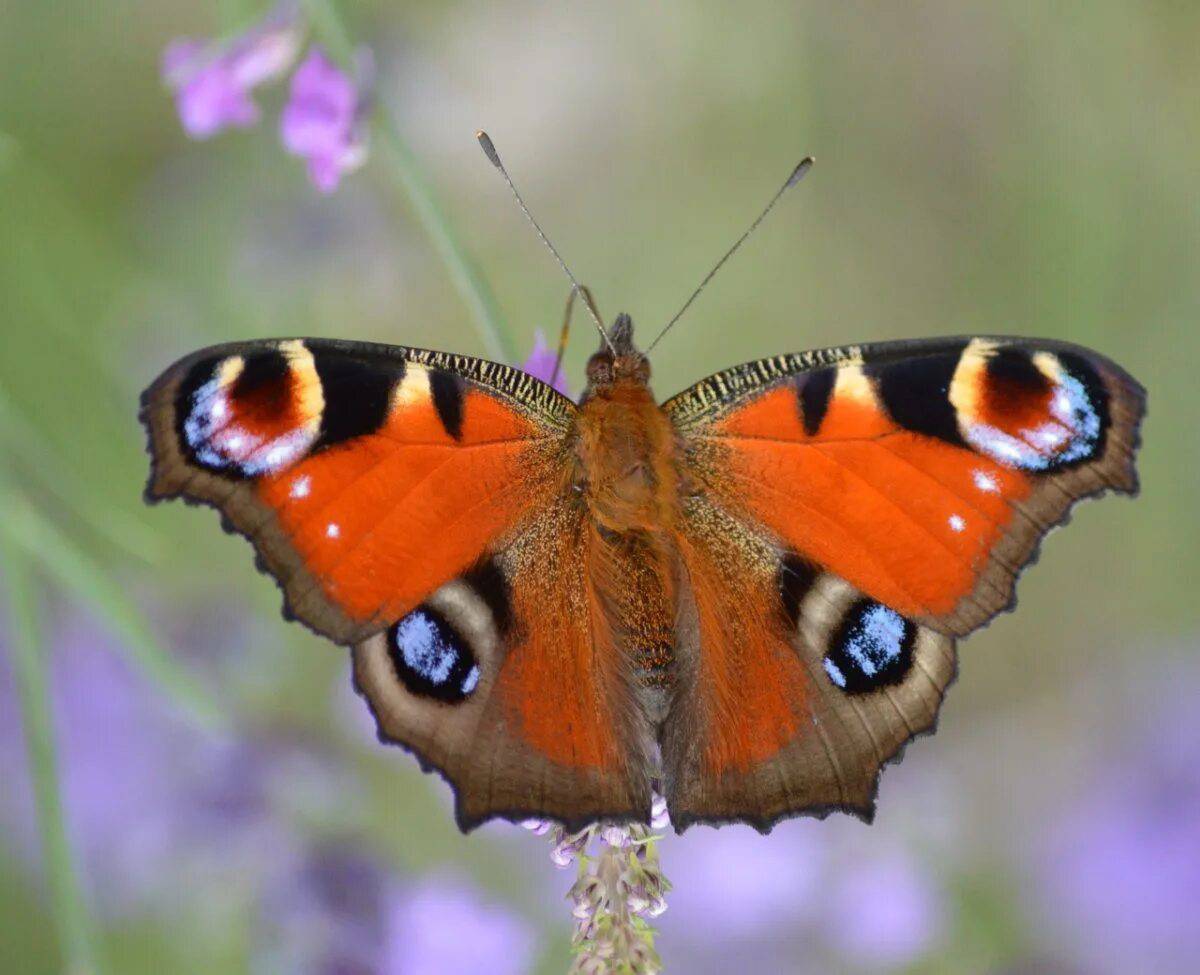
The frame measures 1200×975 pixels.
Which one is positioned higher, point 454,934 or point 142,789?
point 142,789

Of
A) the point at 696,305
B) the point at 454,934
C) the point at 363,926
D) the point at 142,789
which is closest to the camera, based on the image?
the point at 363,926

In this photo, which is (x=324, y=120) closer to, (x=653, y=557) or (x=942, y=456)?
(x=653, y=557)

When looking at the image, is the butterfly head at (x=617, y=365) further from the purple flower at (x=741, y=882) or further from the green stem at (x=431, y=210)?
the purple flower at (x=741, y=882)

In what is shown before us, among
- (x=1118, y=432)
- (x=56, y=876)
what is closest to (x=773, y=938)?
(x=56, y=876)

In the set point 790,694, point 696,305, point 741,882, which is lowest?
point 741,882

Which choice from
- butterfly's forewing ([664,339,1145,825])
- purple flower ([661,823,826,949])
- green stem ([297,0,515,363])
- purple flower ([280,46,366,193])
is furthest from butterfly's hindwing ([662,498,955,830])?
purple flower ([661,823,826,949])

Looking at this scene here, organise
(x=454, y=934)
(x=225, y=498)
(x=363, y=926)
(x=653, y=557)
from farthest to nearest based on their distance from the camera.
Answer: (x=454, y=934) → (x=363, y=926) → (x=653, y=557) → (x=225, y=498)

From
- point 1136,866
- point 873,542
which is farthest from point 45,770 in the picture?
point 1136,866

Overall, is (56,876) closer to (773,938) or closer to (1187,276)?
(773,938)

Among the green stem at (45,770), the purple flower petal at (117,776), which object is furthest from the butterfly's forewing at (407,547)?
the purple flower petal at (117,776)
